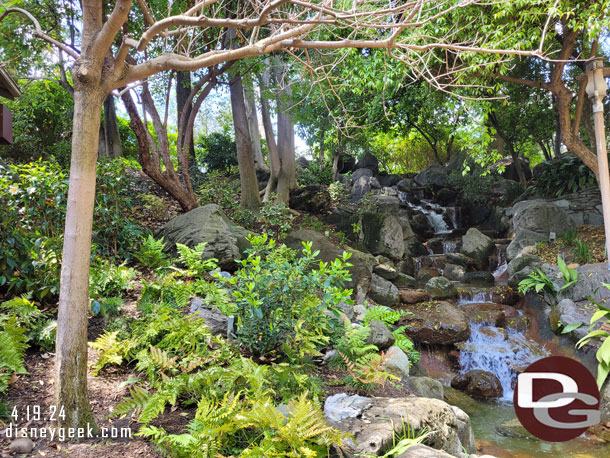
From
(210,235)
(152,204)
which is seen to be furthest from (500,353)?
(152,204)

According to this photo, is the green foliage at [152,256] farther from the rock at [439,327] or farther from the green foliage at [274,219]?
the rock at [439,327]

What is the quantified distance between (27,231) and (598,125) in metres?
9.29

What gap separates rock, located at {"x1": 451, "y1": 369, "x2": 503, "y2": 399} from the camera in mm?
6493

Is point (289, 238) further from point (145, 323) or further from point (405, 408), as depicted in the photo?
point (405, 408)

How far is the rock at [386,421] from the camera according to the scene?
2617 millimetres

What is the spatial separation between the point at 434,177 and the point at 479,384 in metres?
14.7

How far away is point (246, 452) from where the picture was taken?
2293 mm

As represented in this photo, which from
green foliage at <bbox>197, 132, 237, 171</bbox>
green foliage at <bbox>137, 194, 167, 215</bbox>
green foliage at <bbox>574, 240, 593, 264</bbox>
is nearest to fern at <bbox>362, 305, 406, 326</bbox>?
green foliage at <bbox>137, 194, 167, 215</bbox>

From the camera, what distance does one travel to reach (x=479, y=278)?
36.7 ft

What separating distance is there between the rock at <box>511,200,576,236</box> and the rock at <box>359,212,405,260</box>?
3.84 meters

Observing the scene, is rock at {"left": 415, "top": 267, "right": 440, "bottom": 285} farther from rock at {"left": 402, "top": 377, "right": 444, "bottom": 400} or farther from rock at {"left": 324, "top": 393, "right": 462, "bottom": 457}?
rock at {"left": 324, "top": 393, "right": 462, "bottom": 457}

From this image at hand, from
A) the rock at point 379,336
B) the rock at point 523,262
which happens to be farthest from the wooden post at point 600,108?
the rock at point 379,336

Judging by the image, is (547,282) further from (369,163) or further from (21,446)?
(369,163)

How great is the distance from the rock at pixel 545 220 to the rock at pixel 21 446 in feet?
41.8
